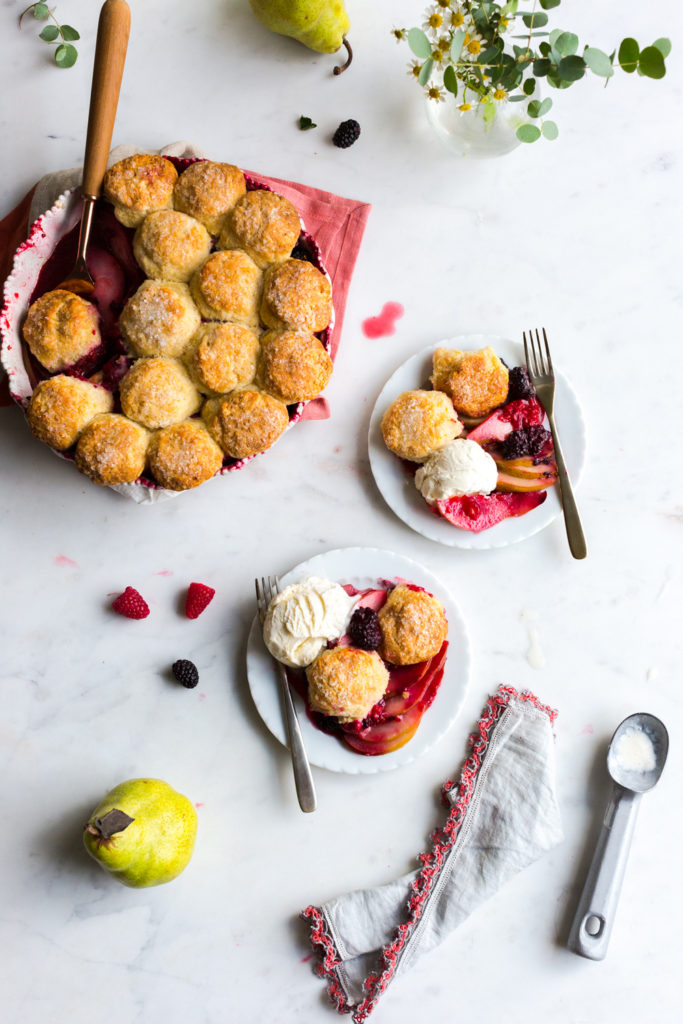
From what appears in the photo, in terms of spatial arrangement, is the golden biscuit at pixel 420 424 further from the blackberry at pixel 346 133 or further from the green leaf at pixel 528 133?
the blackberry at pixel 346 133

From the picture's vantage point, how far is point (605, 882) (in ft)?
6.46

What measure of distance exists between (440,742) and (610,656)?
1.62 feet

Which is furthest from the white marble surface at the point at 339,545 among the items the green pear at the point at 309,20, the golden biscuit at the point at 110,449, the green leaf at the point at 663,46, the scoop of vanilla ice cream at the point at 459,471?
the green leaf at the point at 663,46

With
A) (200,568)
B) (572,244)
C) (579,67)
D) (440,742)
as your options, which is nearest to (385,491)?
(200,568)

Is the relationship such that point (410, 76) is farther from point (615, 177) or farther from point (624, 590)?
point (624, 590)

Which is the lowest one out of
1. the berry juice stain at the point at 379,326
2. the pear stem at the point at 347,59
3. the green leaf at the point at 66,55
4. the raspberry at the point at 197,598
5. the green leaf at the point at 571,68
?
Result: the raspberry at the point at 197,598

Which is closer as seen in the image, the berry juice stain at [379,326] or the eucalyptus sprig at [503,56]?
the eucalyptus sprig at [503,56]

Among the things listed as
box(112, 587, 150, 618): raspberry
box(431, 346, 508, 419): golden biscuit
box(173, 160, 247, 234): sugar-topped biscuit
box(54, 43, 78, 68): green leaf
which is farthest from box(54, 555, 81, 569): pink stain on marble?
box(54, 43, 78, 68): green leaf

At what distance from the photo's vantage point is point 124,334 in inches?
70.7

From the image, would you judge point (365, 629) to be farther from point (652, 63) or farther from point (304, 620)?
point (652, 63)

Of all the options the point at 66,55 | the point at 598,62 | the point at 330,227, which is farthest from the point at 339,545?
the point at 66,55

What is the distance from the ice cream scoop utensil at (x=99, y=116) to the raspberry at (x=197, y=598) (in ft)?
2.48

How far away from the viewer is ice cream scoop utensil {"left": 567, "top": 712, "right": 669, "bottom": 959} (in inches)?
77.5

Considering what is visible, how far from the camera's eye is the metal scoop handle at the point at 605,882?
1965 millimetres
